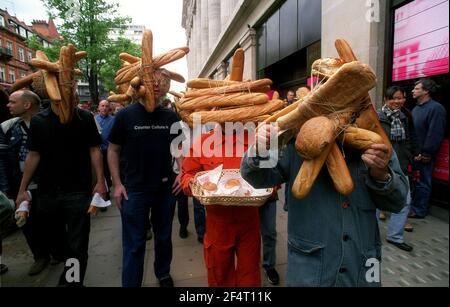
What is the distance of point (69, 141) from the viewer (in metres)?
2.95

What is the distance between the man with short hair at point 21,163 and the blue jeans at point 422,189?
5.07 metres

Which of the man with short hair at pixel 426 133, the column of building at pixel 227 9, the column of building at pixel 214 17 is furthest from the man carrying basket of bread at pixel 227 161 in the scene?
the column of building at pixel 214 17

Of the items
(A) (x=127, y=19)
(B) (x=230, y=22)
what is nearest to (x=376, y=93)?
(B) (x=230, y=22)

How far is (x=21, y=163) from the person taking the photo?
146 inches

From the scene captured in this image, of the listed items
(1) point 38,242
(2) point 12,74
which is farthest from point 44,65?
(2) point 12,74

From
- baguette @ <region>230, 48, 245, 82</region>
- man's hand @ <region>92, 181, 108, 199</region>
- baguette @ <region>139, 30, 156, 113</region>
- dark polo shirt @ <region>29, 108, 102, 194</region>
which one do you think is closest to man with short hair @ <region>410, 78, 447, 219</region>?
baguette @ <region>230, 48, 245, 82</region>

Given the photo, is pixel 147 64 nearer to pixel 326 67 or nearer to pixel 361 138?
pixel 326 67

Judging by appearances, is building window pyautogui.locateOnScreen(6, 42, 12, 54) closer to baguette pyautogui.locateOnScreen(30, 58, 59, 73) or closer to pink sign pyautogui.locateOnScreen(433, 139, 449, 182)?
baguette pyautogui.locateOnScreen(30, 58, 59, 73)

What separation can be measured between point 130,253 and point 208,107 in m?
1.66

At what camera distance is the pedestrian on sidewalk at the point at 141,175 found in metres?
2.82

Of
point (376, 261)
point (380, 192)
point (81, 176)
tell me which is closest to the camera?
point (380, 192)

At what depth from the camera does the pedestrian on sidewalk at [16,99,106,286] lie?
290cm

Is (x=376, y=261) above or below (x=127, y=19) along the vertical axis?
below

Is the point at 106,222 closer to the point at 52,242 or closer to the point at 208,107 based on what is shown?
the point at 52,242
